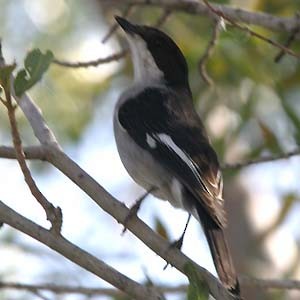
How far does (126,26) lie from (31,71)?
1.51 metres

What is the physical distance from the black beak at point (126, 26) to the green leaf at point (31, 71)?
4.41ft

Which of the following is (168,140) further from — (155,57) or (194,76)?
(194,76)

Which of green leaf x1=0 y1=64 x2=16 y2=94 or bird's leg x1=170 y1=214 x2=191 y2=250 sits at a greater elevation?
bird's leg x1=170 y1=214 x2=191 y2=250

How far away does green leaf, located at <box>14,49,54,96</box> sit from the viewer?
10.4 feet

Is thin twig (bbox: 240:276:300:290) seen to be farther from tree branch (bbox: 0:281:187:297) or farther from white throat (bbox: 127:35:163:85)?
white throat (bbox: 127:35:163:85)

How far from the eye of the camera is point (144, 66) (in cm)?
488

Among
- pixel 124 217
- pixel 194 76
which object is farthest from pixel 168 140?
pixel 194 76

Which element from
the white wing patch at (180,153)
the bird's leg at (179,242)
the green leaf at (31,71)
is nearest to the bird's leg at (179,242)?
the bird's leg at (179,242)

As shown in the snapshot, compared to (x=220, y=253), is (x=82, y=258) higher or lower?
lower

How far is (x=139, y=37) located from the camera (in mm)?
4758

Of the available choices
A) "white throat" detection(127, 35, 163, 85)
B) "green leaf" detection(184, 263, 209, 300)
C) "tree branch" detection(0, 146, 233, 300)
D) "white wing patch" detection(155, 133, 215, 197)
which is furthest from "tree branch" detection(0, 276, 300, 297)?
"white throat" detection(127, 35, 163, 85)

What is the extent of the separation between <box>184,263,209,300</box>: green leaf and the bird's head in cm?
169

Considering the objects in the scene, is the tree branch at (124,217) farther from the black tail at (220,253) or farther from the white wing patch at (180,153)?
the white wing patch at (180,153)

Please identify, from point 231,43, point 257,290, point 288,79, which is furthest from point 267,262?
point 231,43
